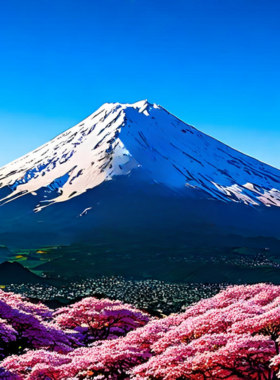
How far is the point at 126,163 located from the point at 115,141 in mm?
10498

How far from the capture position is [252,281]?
159ft

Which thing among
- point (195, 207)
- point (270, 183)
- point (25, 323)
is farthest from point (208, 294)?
point (270, 183)

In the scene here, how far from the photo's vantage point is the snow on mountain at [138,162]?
109m

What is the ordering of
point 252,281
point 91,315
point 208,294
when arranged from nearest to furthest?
point 91,315 → point 208,294 → point 252,281

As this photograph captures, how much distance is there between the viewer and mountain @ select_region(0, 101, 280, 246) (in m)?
91.1

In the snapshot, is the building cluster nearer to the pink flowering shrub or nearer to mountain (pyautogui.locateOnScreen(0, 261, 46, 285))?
mountain (pyautogui.locateOnScreen(0, 261, 46, 285))

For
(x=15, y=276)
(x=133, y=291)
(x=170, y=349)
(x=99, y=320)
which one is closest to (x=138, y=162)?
(x=15, y=276)

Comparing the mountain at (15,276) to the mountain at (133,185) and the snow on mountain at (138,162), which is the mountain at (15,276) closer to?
the mountain at (133,185)

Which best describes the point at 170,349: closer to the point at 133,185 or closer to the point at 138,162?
the point at 133,185

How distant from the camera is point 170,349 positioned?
6.33 meters

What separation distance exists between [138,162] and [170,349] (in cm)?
10504

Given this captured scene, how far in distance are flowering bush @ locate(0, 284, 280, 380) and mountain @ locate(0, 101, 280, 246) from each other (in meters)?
70.3

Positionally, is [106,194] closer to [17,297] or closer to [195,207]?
[195,207]

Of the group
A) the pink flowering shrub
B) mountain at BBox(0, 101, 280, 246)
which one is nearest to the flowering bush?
the pink flowering shrub
